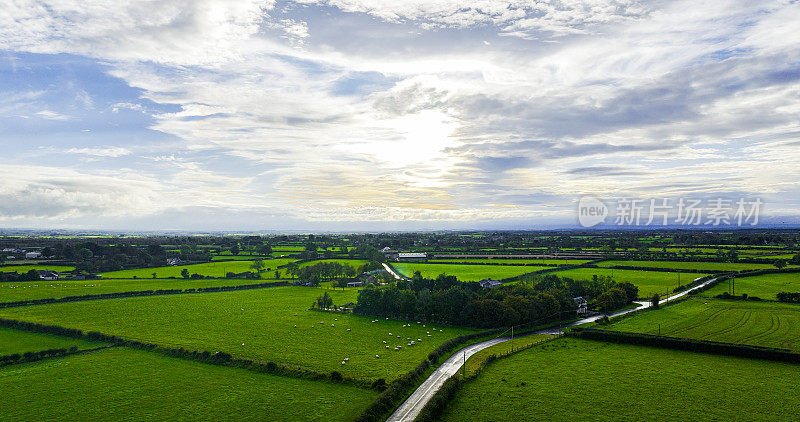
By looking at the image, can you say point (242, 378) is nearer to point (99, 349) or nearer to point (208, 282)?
point (99, 349)

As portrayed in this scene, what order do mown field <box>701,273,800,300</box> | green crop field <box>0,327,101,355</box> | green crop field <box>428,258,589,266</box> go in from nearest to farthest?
green crop field <box>0,327,101,355</box>
mown field <box>701,273,800,300</box>
green crop field <box>428,258,589,266</box>

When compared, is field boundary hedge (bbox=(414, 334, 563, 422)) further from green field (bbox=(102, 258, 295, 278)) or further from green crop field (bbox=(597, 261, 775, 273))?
green crop field (bbox=(597, 261, 775, 273))

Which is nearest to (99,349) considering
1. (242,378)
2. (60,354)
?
(60,354)

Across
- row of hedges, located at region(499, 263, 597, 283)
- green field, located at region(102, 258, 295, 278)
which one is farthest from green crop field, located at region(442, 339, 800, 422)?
green field, located at region(102, 258, 295, 278)

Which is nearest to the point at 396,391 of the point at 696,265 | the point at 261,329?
the point at 261,329

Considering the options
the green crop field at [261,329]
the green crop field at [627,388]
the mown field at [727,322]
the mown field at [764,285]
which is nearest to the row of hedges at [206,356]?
the green crop field at [261,329]

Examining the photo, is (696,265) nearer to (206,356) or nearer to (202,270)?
(206,356)
